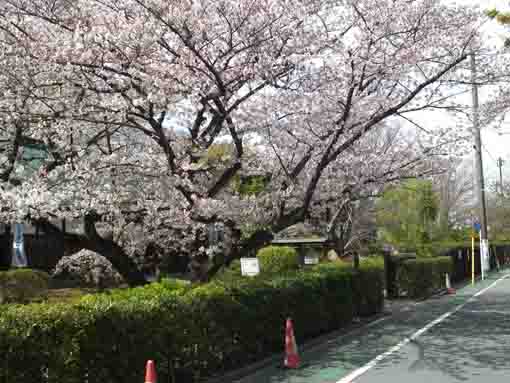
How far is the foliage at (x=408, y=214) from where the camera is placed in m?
32.4

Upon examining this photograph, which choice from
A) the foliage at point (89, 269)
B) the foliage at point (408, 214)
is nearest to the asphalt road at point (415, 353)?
the foliage at point (89, 269)

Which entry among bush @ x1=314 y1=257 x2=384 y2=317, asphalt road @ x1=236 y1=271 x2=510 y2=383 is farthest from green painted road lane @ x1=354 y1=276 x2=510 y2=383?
bush @ x1=314 y1=257 x2=384 y2=317

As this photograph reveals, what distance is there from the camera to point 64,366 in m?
5.91

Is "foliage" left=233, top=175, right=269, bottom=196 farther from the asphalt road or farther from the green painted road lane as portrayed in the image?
the green painted road lane

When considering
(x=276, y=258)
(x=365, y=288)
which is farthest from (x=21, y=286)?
(x=276, y=258)

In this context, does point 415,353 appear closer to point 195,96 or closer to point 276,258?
point 195,96

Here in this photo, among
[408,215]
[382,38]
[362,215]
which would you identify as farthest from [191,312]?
[408,215]

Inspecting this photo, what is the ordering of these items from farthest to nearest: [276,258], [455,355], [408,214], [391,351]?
[408,214], [276,258], [391,351], [455,355]

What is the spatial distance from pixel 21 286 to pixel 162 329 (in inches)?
420

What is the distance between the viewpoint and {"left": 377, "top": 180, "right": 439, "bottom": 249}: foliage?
32.4 metres

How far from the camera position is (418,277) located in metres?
21.0

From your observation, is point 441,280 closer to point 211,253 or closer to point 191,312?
point 211,253

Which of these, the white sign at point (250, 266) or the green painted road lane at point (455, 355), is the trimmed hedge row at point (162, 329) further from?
the green painted road lane at point (455, 355)

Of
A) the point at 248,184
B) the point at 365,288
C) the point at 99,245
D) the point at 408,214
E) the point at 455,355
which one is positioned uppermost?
the point at 248,184
